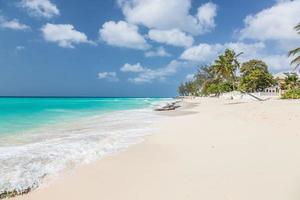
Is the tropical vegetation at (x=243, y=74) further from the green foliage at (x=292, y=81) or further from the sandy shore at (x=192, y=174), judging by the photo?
the sandy shore at (x=192, y=174)

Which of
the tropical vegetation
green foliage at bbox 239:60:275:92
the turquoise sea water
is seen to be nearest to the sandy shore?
the turquoise sea water

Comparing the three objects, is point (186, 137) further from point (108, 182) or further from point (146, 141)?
point (108, 182)

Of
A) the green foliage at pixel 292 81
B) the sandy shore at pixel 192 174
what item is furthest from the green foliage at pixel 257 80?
the sandy shore at pixel 192 174

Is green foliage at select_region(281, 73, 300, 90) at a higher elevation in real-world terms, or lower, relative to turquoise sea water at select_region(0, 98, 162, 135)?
higher

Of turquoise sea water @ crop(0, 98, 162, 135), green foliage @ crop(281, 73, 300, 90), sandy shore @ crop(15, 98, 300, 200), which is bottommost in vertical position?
turquoise sea water @ crop(0, 98, 162, 135)

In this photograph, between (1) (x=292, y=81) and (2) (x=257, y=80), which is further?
(2) (x=257, y=80)

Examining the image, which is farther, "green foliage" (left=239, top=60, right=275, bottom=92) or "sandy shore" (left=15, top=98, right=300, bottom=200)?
"green foliage" (left=239, top=60, right=275, bottom=92)

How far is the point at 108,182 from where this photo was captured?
4.91 m

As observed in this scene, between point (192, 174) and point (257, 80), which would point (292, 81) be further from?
point (192, 174)

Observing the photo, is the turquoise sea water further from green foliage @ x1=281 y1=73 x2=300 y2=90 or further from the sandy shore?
green foliage @ x1=281 y1=73 x2=300 y2=90

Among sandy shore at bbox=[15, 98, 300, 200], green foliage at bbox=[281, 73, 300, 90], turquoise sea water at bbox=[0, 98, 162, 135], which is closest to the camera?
sandy shore at bbox=[15, 98, 300, 200]

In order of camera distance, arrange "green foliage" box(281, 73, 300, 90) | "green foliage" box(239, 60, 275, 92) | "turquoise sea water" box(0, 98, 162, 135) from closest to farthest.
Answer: "turquoise sea water" box(0, 98, 162, 135), "green foliage" box(281, 73, 300, 90), "green foliage" box(239, 60, 275, 92)

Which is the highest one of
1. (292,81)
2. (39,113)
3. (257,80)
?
(257,80)

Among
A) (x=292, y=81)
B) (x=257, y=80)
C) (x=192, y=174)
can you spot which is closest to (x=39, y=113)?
(x=192, y=174)
